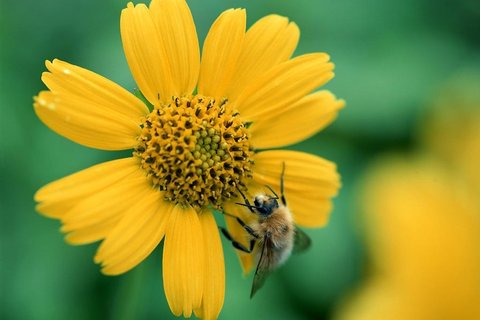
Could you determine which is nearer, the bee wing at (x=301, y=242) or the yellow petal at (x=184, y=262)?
the yellow petal at (x=184, y=262)

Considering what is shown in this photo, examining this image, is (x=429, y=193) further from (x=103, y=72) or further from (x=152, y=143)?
(x=103, y=72)

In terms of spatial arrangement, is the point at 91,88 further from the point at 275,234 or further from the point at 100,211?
the point at 275,234

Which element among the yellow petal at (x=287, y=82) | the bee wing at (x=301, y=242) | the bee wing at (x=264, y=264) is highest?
the yellow petal at (x=287, y=82)

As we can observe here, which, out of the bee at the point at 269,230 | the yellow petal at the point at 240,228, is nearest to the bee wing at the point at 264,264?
the bee at the point at 269,230

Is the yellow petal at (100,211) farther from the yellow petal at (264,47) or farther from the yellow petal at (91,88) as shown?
the yellow petal at (264,47)

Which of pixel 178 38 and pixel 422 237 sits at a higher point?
pixel 178 38

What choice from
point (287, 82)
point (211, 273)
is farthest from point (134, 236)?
point (287, 82)
